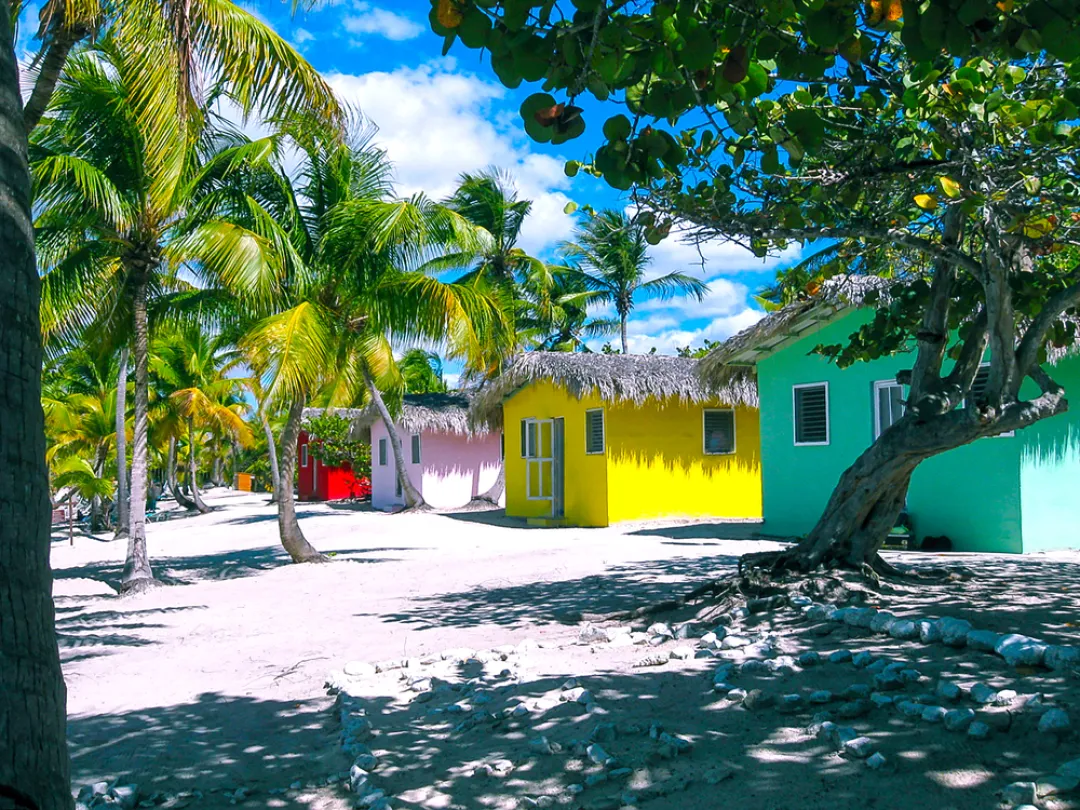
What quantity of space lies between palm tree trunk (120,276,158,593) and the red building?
23.3 m

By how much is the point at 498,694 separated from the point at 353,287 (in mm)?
8948

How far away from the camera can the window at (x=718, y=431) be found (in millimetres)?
18906

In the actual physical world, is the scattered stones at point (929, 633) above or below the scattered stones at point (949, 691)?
above

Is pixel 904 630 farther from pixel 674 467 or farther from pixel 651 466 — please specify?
pixel 674 467

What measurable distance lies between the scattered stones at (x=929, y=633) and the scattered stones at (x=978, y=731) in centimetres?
164

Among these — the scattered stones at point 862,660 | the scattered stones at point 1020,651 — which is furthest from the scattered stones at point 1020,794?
the scattered stones at point 862,660

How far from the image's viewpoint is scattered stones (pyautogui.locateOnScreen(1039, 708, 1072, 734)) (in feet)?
12.7

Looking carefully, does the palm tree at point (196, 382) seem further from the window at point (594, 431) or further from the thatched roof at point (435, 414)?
the window at point (594, 431)

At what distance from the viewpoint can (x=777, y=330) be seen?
1335cm

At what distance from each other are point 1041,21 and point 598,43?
152 centimetres

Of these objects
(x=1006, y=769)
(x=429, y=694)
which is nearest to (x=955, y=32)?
(x=1006, y=769)

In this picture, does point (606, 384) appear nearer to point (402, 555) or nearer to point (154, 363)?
point (402, 555)

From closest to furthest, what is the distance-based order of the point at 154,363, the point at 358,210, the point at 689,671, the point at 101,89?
1. the point at 689,671
2. the point at 101,89
3. the point at 358,210
4. the point at 154,363

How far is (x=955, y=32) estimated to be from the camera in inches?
123
